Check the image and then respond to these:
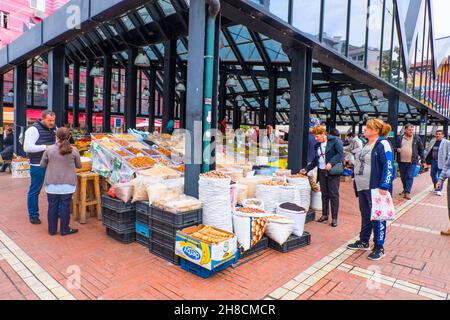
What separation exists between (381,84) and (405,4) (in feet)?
14.8

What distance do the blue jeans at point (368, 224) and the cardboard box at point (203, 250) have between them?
6.76 ft

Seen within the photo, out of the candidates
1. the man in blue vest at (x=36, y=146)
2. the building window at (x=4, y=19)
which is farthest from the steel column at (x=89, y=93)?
the man in blue vest at (x=36, y=146)

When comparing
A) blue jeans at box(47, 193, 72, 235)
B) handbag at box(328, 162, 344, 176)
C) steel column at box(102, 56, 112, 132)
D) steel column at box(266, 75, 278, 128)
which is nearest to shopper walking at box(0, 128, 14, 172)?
steel column at box(102, 56, 112, 132)

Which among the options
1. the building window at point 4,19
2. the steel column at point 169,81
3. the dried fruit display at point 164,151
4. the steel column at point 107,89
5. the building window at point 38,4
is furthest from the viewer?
the building window at point 38,4

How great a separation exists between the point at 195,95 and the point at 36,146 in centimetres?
279

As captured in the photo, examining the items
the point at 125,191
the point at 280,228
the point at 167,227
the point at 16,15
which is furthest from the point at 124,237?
the point at 16,15

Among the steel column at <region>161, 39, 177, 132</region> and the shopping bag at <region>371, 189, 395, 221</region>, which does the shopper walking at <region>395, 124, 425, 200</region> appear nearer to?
the shopping bag at <region>371, 189, 395, 221</region>

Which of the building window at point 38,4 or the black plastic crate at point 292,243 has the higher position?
the building window at point 38,4

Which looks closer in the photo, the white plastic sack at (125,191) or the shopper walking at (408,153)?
the white plastic sack at (125,191)

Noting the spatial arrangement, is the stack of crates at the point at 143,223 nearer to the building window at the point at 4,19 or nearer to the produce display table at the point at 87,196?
the produce display table at the point at 87,196

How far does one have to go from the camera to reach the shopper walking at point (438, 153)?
8867mm

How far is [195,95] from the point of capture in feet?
15.5
